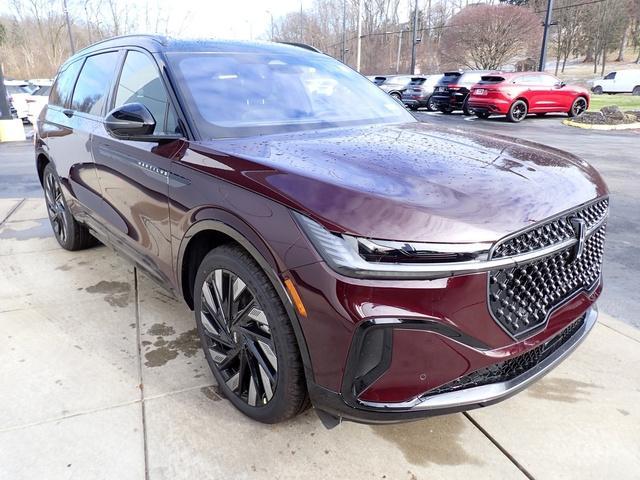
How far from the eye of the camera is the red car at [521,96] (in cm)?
1714

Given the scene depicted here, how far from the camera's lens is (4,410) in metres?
2.50

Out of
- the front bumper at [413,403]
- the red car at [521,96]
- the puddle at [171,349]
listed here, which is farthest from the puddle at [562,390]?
the red car at [521,96]

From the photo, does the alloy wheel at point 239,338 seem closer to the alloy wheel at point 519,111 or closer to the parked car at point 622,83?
the alloy wheel at point 519,111

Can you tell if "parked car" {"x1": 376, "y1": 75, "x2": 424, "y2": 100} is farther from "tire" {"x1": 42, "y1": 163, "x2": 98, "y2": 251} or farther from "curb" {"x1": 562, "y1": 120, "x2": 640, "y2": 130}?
"tire" {"x1": 42, "y1": 163, "x2": 98, "y2": 251}

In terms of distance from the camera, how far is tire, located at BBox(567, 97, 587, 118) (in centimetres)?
1861


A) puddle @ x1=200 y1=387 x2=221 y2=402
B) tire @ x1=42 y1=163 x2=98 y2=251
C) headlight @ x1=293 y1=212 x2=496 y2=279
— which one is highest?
headlight @ x1=293 y1=212 x2=496 y2=279

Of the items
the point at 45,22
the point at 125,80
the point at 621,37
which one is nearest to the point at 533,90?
the point at 125,80

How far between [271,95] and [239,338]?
58.2 inches

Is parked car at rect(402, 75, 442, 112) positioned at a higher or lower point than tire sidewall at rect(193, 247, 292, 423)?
lower

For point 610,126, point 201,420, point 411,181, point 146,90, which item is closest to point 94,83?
point 146,90

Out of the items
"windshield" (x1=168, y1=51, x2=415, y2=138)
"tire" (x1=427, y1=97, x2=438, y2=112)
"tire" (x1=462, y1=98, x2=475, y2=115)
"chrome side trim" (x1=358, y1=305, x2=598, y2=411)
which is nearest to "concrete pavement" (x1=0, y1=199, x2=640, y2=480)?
"chrome side trim" (x1=358, y1=305, x2=598, y2=411)

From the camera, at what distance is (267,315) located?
79.7 inches

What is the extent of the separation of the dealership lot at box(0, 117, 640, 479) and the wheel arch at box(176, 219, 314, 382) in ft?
1.73

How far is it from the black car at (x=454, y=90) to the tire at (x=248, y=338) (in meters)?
19.2
